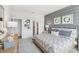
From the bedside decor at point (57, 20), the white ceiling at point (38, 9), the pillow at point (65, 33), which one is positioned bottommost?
the pillow at point (65, 33)

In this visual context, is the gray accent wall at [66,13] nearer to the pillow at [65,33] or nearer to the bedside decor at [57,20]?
the bedside decor at [57,20]

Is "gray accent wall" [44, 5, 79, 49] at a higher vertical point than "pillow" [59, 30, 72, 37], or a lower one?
higher

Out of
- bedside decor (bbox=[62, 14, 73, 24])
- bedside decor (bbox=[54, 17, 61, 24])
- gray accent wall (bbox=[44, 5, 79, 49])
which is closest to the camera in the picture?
gray accent wall (bbox=[44, 5, 79, 49])

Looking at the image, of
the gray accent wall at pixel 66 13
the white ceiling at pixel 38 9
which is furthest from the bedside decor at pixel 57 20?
the white ceiling at pixel 38 9

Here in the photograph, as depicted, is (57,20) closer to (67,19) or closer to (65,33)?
(67,19)

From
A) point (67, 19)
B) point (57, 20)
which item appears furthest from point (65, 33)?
point (57, 20)

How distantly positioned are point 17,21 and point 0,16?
105 cm

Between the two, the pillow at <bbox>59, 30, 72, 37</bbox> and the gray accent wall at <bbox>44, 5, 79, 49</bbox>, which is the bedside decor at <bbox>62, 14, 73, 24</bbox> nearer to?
the gray accent wall at <bbox>44, 5, 79, 49</bbox>

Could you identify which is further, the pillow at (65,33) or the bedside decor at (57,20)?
the bedside decor at (57,20)

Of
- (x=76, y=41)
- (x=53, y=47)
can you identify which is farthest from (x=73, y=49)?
(x=53, y=47)

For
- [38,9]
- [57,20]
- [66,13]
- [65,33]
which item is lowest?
[65,33]

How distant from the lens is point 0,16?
3014 millimetres

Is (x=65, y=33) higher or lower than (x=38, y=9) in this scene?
lower

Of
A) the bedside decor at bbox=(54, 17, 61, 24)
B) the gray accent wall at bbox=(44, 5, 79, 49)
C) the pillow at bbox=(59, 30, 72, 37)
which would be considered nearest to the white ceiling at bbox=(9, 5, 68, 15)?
the gray accent wall at bbox=(44, 5, 79, 49)
